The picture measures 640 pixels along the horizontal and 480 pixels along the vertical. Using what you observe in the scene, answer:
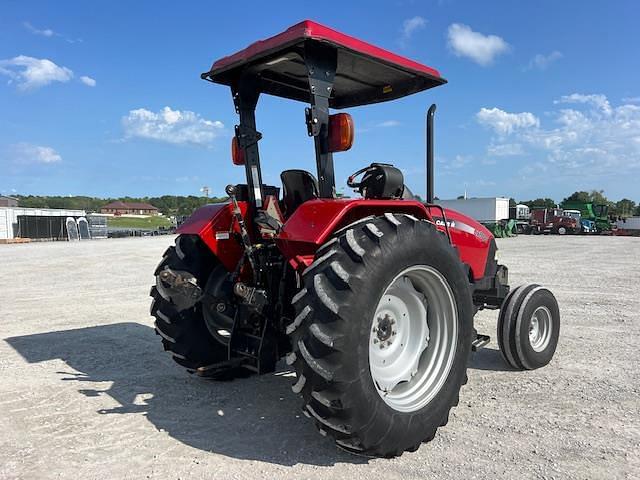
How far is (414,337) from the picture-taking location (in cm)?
351

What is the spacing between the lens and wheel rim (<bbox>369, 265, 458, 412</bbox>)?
10.8 feet

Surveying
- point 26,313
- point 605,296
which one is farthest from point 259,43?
point 605,296

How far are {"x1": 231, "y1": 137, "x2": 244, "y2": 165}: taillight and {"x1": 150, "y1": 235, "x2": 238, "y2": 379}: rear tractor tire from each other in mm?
703

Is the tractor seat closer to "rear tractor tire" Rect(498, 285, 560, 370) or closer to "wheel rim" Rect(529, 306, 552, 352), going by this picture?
"rear tractor tire" Rect(498, 285, 560, 370)

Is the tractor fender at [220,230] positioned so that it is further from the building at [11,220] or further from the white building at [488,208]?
the white building at [488,208]

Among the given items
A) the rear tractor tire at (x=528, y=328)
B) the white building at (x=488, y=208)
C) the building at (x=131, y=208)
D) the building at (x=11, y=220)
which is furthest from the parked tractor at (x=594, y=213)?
the building at (x=131, y=208)

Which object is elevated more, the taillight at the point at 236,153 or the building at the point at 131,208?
the building at the point at 131,208

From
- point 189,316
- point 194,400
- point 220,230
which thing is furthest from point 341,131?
point 194,400

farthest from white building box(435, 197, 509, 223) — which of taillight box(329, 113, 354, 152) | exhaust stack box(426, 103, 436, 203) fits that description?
taillight box(329, 113, 354, 152)

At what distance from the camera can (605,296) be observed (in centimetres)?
878

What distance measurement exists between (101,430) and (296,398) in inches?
55.9

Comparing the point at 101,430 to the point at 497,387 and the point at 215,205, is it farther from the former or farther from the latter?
the point at 497,387

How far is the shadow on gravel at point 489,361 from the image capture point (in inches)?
186

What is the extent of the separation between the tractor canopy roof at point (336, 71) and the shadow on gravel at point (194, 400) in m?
2.43
